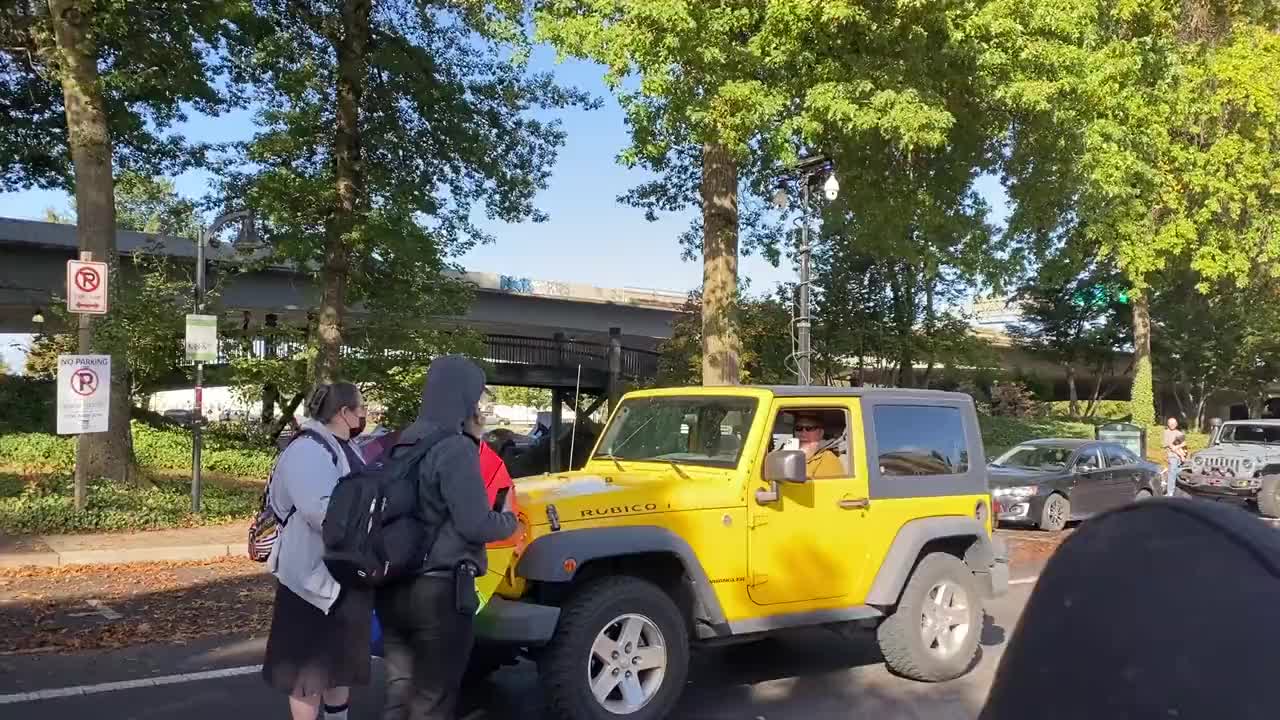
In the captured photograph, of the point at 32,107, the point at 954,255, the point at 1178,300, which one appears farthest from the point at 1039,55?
the point at 1178,300

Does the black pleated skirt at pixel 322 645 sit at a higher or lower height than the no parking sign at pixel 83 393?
lower

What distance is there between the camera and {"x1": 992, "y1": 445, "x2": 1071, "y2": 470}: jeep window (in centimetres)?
1630

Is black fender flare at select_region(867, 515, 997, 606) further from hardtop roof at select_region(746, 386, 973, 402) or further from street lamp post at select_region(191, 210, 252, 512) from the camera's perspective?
street lamp post at select_region(191, 210, 252, 512)

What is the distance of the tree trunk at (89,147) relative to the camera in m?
13.8

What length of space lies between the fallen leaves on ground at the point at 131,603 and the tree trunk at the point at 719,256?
6963mm

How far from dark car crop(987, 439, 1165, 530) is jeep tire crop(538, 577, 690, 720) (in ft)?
35.3

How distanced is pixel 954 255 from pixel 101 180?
12393 mm

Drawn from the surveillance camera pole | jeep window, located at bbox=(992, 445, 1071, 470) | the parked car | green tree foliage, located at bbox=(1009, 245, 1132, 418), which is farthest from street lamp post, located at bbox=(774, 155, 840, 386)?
green tree foliage, located at bbox=(1009, 245, 1132, 418)

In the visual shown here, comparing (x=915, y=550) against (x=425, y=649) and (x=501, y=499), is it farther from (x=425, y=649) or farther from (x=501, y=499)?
(x=425, y=649)

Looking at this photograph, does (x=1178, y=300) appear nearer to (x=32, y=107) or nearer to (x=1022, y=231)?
(x=1022, y=231)

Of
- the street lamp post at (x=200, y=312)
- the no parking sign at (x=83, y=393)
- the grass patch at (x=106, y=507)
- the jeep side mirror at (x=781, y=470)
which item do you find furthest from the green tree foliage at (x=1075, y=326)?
the jeep side mirror at (x=781, y=470)

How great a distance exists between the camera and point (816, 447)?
21.7 ft

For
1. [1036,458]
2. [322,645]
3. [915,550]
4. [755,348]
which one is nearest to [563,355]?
[755,348]

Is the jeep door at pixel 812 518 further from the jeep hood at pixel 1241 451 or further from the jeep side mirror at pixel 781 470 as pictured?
the jeep hood at pixel 1241 451
